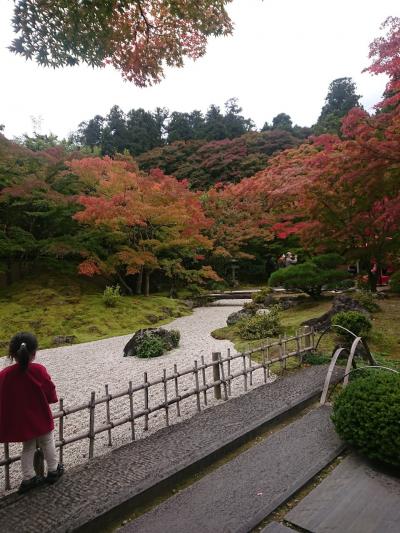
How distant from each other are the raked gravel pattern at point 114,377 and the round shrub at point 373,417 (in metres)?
1.92

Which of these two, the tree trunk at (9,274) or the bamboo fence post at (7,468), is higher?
the tree trunk at (9,274)

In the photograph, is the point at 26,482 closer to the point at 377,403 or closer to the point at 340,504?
the point at 340,504

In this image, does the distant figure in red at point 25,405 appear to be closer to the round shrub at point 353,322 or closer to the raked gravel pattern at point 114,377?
the raked gravel pattern at point 114,377

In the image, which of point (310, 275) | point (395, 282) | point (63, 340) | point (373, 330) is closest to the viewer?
point (373, 330)

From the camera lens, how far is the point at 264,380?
5367mm

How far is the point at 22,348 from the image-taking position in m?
2.58

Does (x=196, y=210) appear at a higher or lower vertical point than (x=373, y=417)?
higher

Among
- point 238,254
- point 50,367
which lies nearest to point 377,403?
point 50,367

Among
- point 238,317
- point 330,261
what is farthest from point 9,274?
point 330,261

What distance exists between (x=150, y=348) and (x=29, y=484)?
496cm

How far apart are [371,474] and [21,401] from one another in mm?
2708

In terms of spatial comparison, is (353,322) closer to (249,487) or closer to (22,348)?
(249,487)

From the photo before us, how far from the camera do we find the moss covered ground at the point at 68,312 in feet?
33.4

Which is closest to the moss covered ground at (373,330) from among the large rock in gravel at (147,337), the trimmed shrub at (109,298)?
the large rock in gravel at (147,337)
